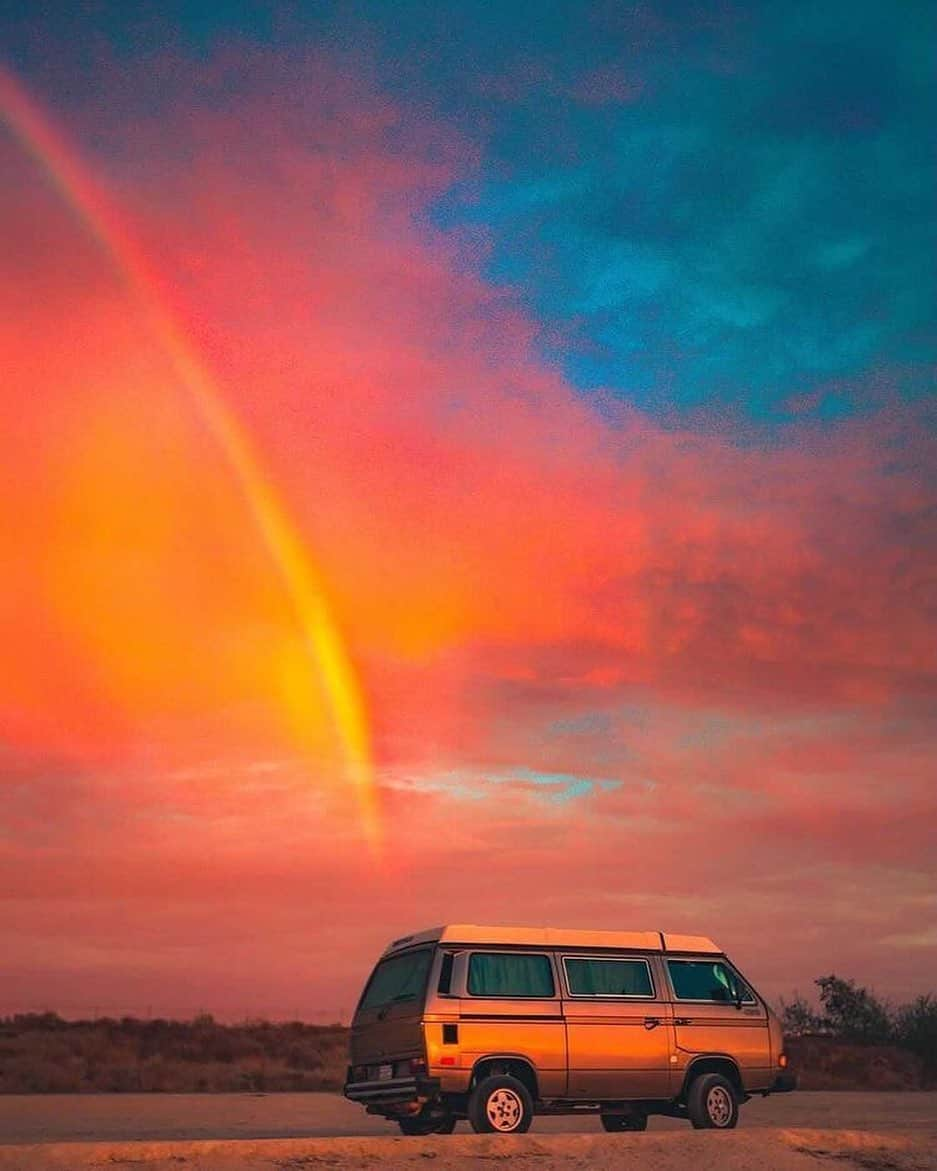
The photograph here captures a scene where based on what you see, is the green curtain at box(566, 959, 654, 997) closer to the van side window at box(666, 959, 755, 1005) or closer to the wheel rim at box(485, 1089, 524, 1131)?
the van side window at box(666, 959, 755, 1005)

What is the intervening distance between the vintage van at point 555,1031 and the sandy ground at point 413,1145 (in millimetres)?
926

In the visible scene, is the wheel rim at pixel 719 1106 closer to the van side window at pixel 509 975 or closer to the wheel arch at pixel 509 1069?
the wheel arch at pixel 509 1069

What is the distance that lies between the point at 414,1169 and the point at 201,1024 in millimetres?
49811

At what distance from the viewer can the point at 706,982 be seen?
21.7 metres

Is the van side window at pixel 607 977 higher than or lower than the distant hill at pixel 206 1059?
lower

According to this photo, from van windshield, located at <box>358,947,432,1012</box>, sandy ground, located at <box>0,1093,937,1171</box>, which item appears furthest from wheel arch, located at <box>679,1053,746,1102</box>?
van windshield, located at <box>358,947,432,1012</box>

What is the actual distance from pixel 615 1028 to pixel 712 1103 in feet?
6.64

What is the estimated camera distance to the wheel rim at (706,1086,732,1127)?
2102 cm

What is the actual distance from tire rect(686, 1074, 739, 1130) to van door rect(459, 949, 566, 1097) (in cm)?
225

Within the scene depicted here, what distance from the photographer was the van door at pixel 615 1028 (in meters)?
20.2

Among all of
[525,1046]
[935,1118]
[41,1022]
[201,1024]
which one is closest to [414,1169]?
[525,1046]

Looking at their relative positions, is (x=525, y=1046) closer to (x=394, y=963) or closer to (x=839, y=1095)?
(x=394, y=963)

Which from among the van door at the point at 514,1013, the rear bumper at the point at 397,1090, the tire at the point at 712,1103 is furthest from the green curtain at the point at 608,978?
the rear bumper at the point at 397,1090

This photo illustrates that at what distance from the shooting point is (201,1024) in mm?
63125
